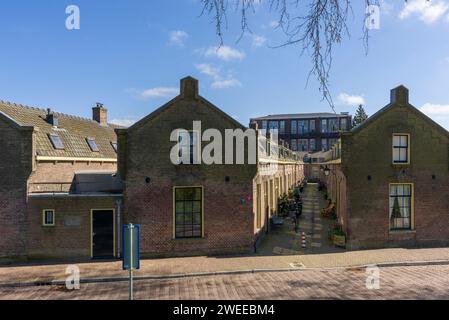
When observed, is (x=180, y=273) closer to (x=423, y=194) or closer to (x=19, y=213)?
(x=19, y=213)

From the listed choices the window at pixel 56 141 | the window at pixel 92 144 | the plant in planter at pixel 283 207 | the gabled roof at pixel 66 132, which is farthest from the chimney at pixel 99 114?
the plant in planter at pixel 283 207

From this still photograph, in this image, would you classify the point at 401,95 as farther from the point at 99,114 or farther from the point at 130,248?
the point at 99,114

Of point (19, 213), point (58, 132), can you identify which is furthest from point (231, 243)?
point (58, 132)

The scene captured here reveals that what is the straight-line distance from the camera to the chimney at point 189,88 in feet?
49.8

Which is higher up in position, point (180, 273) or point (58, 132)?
point (58, 132)

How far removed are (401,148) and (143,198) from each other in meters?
13.3

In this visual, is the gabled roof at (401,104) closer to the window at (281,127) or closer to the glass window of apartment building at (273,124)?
the window at (281,127)

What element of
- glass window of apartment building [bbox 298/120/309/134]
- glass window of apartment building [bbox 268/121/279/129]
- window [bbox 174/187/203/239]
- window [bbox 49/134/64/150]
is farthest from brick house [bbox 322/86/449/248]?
glass window of apartment building [bbox 268/121/279/129]

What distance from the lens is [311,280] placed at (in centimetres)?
1176

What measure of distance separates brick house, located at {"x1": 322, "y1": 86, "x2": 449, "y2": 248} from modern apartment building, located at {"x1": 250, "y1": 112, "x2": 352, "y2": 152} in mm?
63766

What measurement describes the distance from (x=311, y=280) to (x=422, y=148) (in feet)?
32.6

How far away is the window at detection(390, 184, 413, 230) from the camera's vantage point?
16414mm

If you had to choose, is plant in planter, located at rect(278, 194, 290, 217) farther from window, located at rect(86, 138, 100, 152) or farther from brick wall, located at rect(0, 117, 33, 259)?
brick wall, located at rect(0, 117, 33, 259)

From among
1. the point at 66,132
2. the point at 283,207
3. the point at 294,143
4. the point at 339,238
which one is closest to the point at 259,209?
the point at 339,238
